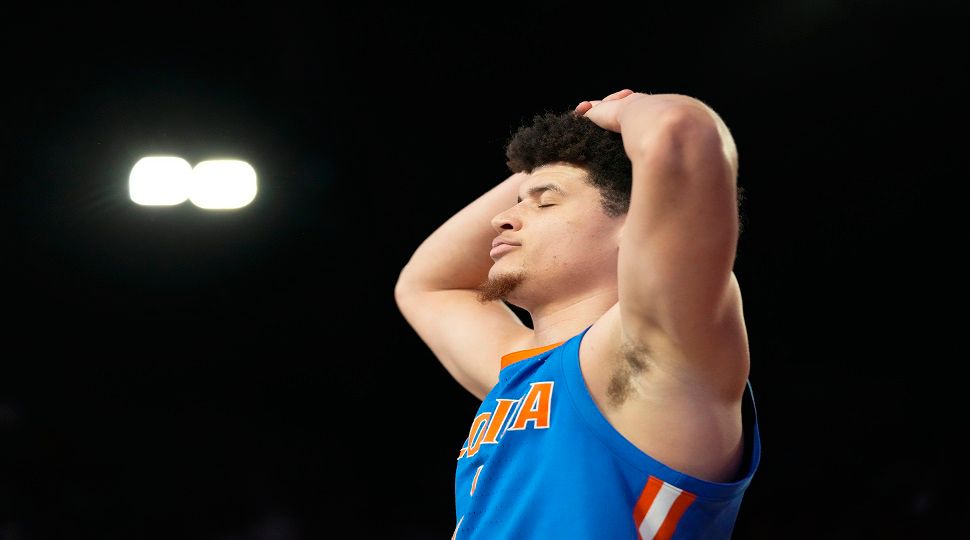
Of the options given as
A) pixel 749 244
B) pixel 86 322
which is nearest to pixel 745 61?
pixel 749 244

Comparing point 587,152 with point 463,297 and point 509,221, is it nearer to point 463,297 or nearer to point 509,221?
point 509,221

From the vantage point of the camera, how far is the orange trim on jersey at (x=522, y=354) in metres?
1.22

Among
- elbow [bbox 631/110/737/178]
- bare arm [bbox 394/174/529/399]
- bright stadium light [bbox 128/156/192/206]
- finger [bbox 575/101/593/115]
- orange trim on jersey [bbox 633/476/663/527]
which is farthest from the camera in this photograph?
bright stadium light [bbox 128/156/192/206]

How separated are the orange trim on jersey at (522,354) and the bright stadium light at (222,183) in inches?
82.1

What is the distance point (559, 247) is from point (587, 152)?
A: 15cm

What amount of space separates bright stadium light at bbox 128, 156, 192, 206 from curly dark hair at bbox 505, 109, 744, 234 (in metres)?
2.06

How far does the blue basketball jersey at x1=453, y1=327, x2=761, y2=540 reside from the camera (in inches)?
37.5

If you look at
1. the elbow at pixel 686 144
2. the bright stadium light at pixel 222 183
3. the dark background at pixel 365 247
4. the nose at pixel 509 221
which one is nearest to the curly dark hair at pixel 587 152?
the nose at pixel 509 221

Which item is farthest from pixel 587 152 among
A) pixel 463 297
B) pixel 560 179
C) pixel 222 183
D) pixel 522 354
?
pixel 222 183

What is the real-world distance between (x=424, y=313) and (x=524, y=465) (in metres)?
0.58

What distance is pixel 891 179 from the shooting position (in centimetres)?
309

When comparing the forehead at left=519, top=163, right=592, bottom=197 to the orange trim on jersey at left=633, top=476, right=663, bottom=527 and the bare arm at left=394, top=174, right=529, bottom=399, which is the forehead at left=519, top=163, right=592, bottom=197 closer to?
the bare arm at left=394, top=174, right=529, bottom=399

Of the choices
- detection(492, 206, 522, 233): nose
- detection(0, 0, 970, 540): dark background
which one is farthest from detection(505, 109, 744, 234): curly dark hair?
detection(0, 0, 970, 540): dark background

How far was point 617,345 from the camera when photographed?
0.97 m
